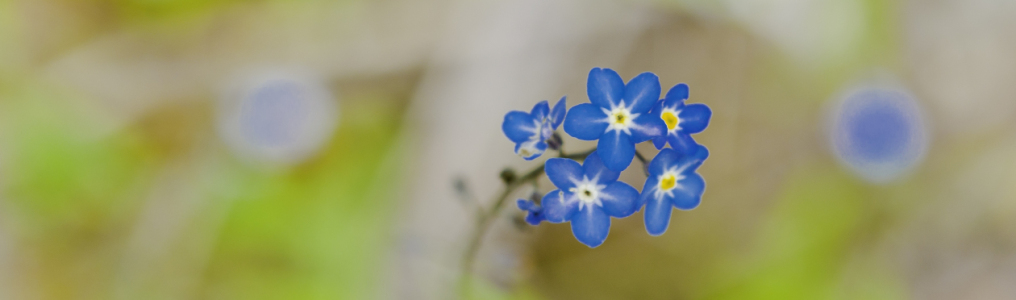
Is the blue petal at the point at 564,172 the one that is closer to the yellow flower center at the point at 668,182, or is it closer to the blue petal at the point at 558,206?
the blue petal at the point at 558,206

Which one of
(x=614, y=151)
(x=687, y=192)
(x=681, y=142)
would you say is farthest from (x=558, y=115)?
(x=687, y=192)

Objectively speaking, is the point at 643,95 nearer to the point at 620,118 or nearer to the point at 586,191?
the point at 620,118

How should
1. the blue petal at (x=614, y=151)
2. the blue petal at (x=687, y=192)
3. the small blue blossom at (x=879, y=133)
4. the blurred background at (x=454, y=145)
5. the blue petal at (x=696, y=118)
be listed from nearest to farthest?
the blue petal at (x=614, y=151)
the blue petal at (x=696, y=118)
the blue petal at (x=687, y=192)
the blurred background at (x=454, y=145)
the small blue blossom at (x=879, y=133)

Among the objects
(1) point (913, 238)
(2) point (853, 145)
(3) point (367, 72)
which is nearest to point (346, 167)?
(3) point (367, 72)

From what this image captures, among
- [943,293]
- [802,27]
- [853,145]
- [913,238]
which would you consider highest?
[802,27]

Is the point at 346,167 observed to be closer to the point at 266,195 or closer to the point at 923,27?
the point at 266,195

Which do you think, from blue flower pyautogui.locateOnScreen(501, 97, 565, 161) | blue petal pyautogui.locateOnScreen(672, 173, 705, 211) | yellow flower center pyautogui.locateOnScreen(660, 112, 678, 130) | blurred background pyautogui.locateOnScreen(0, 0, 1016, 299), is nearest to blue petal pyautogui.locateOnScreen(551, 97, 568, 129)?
blue flower pyautogui.locateOnScreen(501, 97, 565, 161)

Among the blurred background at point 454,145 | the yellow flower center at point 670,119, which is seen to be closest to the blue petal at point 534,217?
the yellow flower center at point 670,119
